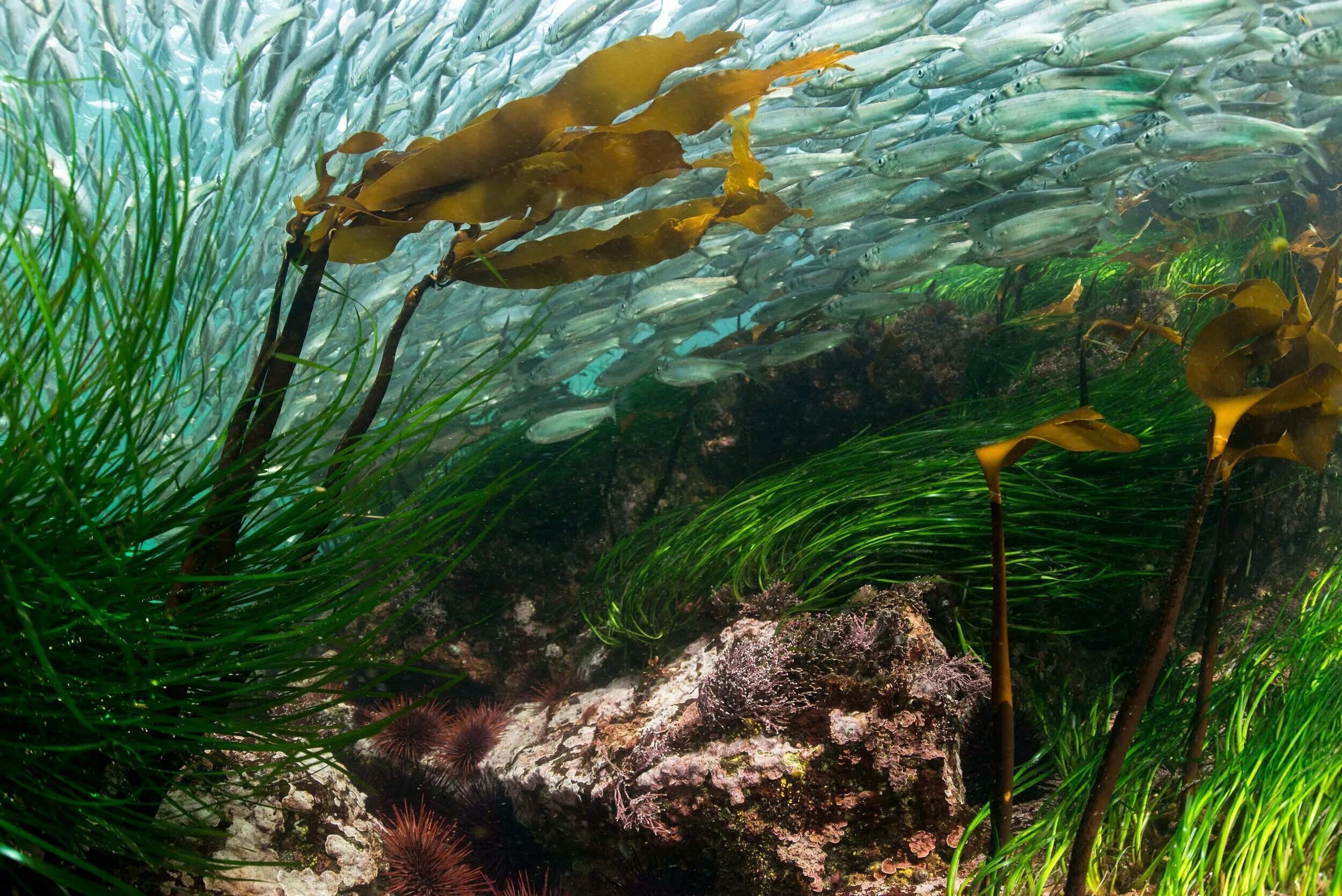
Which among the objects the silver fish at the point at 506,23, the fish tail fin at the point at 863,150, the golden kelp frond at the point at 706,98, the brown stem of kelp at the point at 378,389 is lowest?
the fish tail fin at the point at 863,150

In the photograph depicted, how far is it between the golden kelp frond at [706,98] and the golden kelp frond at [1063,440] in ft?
4.61

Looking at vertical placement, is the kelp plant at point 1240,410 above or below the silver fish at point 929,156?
below

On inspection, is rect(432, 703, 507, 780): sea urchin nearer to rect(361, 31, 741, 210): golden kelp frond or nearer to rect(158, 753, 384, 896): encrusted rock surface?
rect(158, 753, 384, 896): encrusted rock surface

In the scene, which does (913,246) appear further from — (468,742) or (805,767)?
(468,742)

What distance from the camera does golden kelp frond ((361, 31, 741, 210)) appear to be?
87.9 inches

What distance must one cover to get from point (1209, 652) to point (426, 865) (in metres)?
3.26

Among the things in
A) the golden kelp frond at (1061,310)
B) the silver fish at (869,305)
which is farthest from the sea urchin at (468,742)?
the golden kelp frond at (1061,310)

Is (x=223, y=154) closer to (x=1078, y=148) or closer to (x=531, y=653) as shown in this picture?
(x=531, y=653)

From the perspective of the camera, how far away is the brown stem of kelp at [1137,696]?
173 cm

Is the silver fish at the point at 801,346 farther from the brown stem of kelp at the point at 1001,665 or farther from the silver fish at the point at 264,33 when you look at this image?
the silver fish at the point at 264,33

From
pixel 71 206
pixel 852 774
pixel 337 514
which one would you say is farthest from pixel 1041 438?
pixel 71 206

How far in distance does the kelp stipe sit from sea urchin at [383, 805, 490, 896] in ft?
4.36

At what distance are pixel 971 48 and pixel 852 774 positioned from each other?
6540mm

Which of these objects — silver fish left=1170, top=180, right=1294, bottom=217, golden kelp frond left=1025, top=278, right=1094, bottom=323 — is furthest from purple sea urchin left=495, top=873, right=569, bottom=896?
silver fish left=1170, top=180, right=1294, bottom=217
